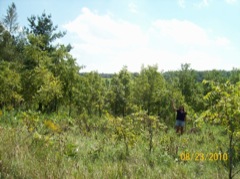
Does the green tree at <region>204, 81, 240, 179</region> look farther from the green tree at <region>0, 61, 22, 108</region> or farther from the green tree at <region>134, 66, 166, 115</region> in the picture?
the green tree at <region>134, 66, 166, 115</region>

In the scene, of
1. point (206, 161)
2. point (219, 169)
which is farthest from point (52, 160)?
point (206, 161)

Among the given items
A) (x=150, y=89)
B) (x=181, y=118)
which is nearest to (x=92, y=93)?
(x=150, y=89)

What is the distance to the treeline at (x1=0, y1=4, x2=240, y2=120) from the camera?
53.0 feet

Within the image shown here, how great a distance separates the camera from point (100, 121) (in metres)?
13.7

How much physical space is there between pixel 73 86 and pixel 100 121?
7.57m

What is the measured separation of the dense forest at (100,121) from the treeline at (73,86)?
0.27ft

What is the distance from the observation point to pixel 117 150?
6.94 metres

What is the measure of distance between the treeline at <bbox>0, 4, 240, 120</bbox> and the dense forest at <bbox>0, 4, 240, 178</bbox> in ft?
0.27

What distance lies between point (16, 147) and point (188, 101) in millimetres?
20306

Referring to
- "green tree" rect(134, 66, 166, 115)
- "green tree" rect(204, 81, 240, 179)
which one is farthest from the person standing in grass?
"green tree" rect(204, 81, 240, 179)

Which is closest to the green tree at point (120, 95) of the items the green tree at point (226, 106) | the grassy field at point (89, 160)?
the grassy field at point (89, 160)
